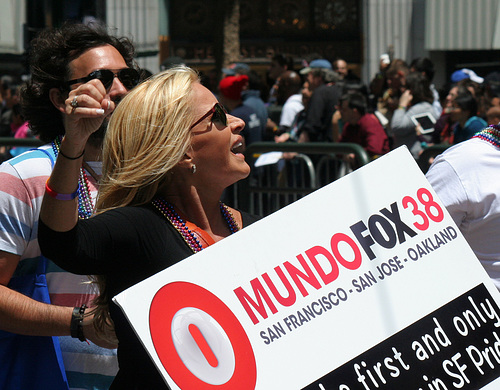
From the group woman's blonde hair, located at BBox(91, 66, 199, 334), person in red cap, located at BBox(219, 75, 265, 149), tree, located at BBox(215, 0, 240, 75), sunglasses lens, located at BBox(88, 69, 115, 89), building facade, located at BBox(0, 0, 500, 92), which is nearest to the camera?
woman's blonde hair, located at BBox(91, 66, 199, 334)

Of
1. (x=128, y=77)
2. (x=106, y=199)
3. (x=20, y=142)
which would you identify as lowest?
(x=20, y=142)

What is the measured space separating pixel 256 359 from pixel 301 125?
7386 mm

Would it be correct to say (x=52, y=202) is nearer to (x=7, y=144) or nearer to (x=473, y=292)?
(x=473, y=292)

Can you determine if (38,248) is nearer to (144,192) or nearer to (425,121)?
(144,192)

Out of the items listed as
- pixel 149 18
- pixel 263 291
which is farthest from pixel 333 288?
pixel 149 18

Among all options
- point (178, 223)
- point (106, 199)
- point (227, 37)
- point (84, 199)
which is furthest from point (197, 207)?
point (227, 37)

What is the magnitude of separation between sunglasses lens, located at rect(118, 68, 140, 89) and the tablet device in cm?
601

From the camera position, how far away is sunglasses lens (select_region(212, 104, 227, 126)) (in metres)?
2.17

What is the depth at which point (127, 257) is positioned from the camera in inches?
79.0

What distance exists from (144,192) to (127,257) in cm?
22

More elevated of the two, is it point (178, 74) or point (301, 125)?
point (178, 74)

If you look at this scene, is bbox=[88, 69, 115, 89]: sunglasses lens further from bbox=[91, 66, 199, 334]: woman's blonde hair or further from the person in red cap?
the person in red cap

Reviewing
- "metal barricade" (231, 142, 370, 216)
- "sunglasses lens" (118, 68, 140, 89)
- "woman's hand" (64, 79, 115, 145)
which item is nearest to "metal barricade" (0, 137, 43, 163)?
"metal barricade" (231, 142, 370, 216)

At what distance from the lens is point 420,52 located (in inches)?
683
